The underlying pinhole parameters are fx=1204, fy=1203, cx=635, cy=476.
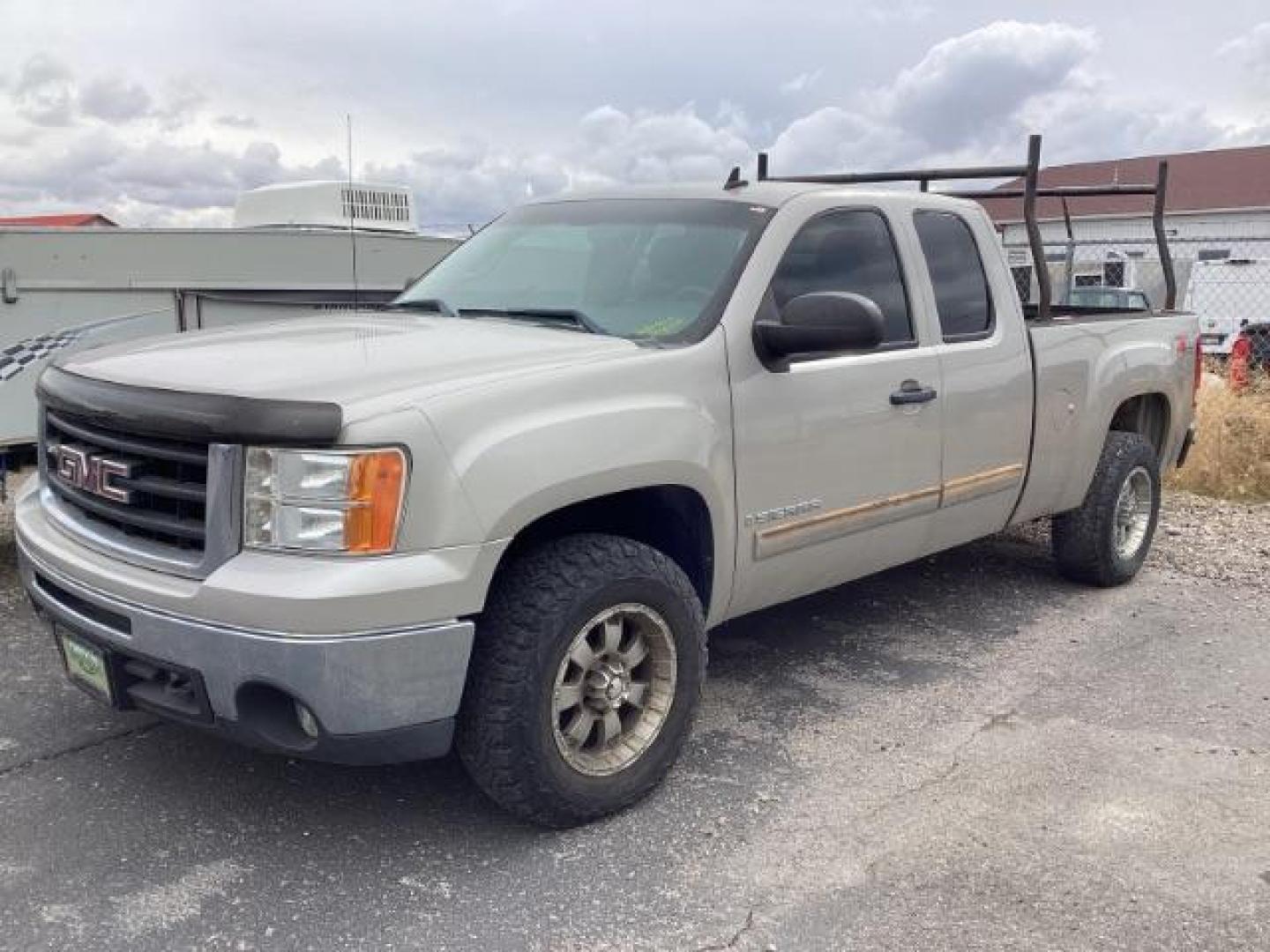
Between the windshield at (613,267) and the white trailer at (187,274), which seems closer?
the windshield at (613,267)

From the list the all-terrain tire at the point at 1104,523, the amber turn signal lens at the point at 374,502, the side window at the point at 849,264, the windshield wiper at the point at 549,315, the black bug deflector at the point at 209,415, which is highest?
the side window at the point at 849,264

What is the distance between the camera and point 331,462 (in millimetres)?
2875

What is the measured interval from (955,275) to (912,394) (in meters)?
0.76

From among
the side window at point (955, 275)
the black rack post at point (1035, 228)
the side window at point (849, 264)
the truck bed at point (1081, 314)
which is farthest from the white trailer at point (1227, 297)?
the side window at point (849, 264)

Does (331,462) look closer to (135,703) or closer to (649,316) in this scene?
(135,703)

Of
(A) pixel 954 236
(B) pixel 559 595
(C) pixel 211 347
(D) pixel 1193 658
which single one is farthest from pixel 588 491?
(D) pixel 1193 658

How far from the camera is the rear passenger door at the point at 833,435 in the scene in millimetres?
3850

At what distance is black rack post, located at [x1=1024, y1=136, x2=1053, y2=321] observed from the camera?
212 inches

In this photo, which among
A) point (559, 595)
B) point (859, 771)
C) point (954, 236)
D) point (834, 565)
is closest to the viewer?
point (559, 595)

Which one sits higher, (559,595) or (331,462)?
(331,462)

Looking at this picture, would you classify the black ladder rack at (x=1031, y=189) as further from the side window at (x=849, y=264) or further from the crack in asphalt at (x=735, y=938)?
the crack in asphalt at (x=735, y=938)

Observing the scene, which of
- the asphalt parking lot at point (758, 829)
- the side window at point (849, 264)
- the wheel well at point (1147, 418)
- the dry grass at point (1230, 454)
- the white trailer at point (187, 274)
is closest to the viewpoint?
the asphalt parking lot at point (758, 829)

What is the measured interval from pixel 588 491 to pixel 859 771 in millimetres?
1396

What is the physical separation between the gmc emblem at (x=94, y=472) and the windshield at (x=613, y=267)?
54.9 inches
